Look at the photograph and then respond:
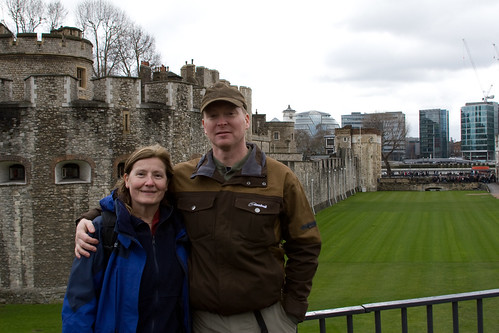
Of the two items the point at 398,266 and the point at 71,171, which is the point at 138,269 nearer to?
the point at 71,171

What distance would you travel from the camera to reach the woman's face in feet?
9.93

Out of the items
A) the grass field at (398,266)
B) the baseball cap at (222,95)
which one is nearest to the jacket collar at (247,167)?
the baseball cap at (222,95)

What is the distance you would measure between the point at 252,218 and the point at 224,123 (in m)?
0.63

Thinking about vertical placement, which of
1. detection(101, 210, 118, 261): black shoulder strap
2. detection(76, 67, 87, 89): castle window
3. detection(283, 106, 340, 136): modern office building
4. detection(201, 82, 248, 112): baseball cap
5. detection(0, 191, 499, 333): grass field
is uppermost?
detection(283, 106, 340, 136): modern office building

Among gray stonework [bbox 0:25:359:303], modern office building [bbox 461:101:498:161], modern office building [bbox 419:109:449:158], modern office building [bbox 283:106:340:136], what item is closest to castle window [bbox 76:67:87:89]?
gray stonework [bbox 0:25:359:303]

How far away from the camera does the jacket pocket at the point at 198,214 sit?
297cm

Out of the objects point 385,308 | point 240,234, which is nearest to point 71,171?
point 240,234

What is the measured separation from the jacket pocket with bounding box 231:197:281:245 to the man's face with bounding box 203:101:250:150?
0.39 m

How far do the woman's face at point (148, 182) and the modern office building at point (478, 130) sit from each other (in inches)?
5569

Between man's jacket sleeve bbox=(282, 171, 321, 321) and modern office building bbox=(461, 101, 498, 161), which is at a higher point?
modern office building bbox=(461, 101, 498, 161)

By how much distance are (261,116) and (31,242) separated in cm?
3274

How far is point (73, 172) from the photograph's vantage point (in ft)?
44.1

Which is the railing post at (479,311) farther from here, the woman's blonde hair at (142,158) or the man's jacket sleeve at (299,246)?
the woman's blonde hair at (142,158)

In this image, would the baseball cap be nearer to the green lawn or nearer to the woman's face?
the woman's face
